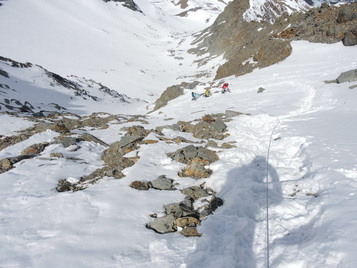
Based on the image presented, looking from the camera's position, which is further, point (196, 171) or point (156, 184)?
point (196, 171)

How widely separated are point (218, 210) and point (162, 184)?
188 cm

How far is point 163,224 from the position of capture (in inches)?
199

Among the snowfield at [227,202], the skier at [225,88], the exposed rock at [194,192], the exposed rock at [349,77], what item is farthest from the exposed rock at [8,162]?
Answer: the exposed rock at [349,77]

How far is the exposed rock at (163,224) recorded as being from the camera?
497cm

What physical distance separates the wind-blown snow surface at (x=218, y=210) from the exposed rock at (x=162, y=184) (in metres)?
0.25

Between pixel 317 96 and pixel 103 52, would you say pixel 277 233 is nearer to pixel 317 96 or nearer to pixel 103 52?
pixel 317 96

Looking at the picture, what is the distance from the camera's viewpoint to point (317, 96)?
1408cm

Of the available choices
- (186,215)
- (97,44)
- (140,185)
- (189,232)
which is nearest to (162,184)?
(140,185)

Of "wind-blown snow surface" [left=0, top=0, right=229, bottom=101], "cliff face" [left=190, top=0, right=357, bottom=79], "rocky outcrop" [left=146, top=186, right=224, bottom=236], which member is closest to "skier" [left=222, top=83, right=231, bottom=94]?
"cliff face" [left=190, top=0, right=357, bottom=79]

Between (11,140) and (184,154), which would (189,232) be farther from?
(11,140)

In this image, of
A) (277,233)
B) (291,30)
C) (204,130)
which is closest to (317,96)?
(204,130)

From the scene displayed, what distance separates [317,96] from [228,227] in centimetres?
1252

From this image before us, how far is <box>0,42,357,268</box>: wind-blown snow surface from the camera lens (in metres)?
4.11

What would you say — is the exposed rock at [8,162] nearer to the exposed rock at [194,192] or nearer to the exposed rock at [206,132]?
the exposed rock at [194,192]
